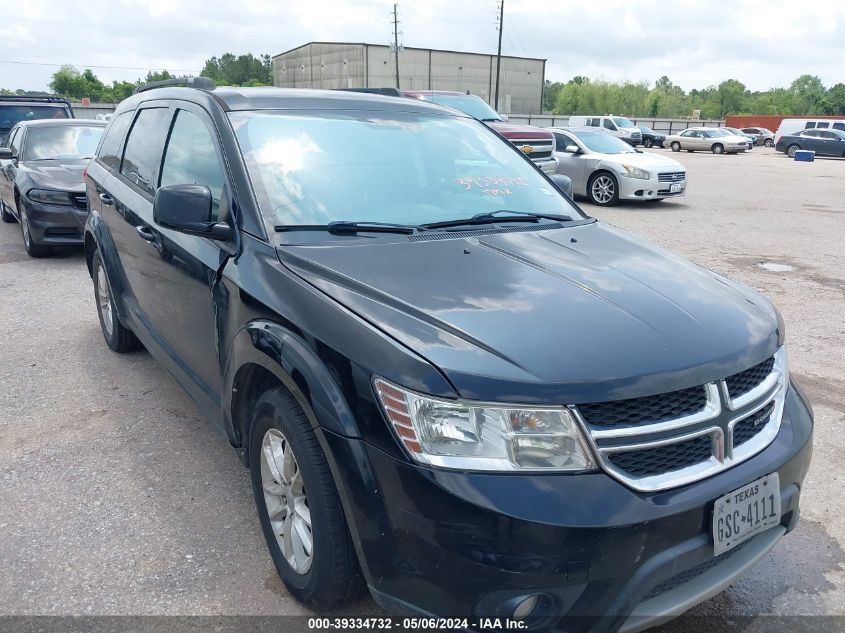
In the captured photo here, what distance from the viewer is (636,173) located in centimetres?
1328

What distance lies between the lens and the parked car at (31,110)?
14.9 metres

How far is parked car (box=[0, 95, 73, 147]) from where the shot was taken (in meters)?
14.9

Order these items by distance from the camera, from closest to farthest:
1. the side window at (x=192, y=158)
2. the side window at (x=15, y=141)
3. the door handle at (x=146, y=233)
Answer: the side window at (x=192, y=158), the door handle at (x=146, y=233), the side window at (x=15, y=141)

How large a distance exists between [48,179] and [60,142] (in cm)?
154

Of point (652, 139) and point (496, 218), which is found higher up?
point (496, 218)

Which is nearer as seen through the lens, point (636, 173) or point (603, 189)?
point (636, 173)

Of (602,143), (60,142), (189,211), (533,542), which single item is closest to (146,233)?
(189,211)

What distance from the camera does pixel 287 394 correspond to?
2.38m

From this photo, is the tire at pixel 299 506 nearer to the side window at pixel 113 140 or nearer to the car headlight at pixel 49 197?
the side window at pixel 113 140

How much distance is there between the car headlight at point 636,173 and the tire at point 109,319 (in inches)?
411

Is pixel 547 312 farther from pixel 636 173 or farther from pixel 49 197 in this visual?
pixel 636 173

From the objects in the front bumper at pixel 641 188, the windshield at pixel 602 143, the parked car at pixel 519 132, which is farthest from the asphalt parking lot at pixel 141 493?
the windshield at pixel 602 143

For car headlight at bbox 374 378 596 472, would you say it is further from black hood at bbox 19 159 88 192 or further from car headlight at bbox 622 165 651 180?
car headlight at bbox 622 165 651 180

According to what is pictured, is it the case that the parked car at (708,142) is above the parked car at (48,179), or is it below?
below
